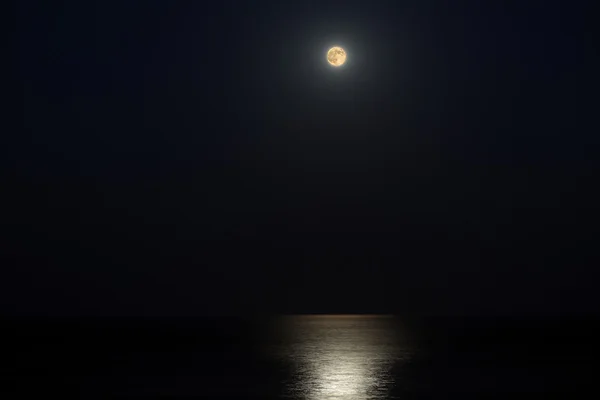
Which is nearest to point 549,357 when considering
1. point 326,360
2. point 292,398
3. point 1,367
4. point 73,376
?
point 326,360

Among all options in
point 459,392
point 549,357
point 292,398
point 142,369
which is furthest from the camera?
point 549,357

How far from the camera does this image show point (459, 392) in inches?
889

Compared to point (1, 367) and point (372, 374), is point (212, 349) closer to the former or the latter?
point (1, 367)

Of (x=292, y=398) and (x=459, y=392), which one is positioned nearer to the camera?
(x=292, y=398)

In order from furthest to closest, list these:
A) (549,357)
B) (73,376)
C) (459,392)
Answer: (549,357) < (73,376) < (459,392)

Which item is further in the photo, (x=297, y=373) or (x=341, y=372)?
(x=341, y=372)

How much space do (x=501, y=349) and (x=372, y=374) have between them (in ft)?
66.3

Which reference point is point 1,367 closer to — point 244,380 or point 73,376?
point 73,376

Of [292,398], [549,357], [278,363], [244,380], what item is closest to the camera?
[292,398]

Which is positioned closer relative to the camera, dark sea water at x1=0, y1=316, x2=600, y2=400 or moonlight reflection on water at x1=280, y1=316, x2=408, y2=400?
moonlight reflection on water at x1=280, y1=316, x2=408, y2=400

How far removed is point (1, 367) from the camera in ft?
99.1

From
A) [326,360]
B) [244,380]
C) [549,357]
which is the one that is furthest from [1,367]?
[549,357]

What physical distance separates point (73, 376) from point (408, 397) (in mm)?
14564

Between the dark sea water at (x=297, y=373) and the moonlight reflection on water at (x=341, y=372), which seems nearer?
the moonlight reflection on water at (x=341, y=372)
